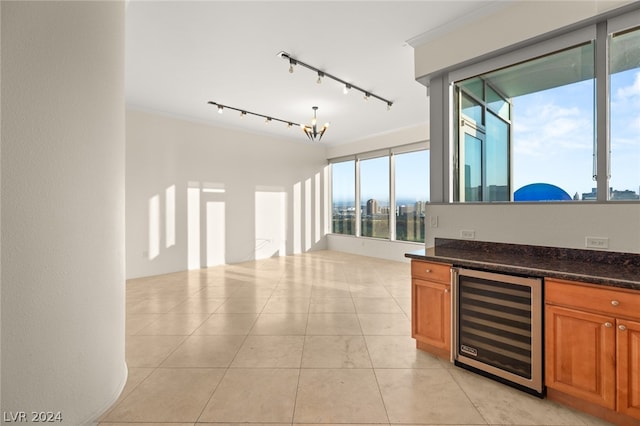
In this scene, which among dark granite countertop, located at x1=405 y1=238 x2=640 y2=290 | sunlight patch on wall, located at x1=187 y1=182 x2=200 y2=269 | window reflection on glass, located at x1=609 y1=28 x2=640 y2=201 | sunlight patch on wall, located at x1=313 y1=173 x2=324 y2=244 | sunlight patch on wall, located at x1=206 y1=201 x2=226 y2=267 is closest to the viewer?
dark granite countertop, located at x1=405 y1=238 x2=640 y2=290

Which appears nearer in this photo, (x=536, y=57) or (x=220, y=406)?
(x=220, y=406)

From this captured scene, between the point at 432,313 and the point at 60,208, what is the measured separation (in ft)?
9.12

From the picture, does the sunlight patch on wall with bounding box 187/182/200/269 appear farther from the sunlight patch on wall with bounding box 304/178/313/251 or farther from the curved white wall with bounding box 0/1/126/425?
the curved white wall with bounding box 0/1/126/425

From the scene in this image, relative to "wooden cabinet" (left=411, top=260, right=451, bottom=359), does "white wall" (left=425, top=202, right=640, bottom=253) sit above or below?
above

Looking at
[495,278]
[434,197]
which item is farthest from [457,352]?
[434,197]

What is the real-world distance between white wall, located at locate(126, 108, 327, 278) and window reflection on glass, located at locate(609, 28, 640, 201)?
6.27m

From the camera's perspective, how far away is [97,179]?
1854 mm

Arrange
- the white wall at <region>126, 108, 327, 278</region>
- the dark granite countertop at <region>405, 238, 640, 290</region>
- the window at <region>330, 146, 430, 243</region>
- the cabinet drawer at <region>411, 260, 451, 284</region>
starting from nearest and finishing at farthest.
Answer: the dark granite countertop at <region>405, 238, 640, 290</region> → the cabinet drawer at <region>411, 260, 451, 284</region> → the white wall at <region>126, 108, 327, 278</region> → the window at <region>330, 146, 430, 243</region>

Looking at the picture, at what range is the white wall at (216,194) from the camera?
544 cm

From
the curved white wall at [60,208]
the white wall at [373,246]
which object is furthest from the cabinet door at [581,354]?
the white wall at [373,246]

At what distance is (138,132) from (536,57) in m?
6.01

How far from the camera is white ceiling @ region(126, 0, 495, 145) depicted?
2.74 metres

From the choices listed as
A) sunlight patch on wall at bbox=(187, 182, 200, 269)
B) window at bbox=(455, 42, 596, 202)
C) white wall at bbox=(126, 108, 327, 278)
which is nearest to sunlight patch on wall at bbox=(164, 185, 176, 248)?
white wall at bbox=(126, 108, 327, 278)

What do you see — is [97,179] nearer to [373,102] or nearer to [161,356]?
[161,356]
